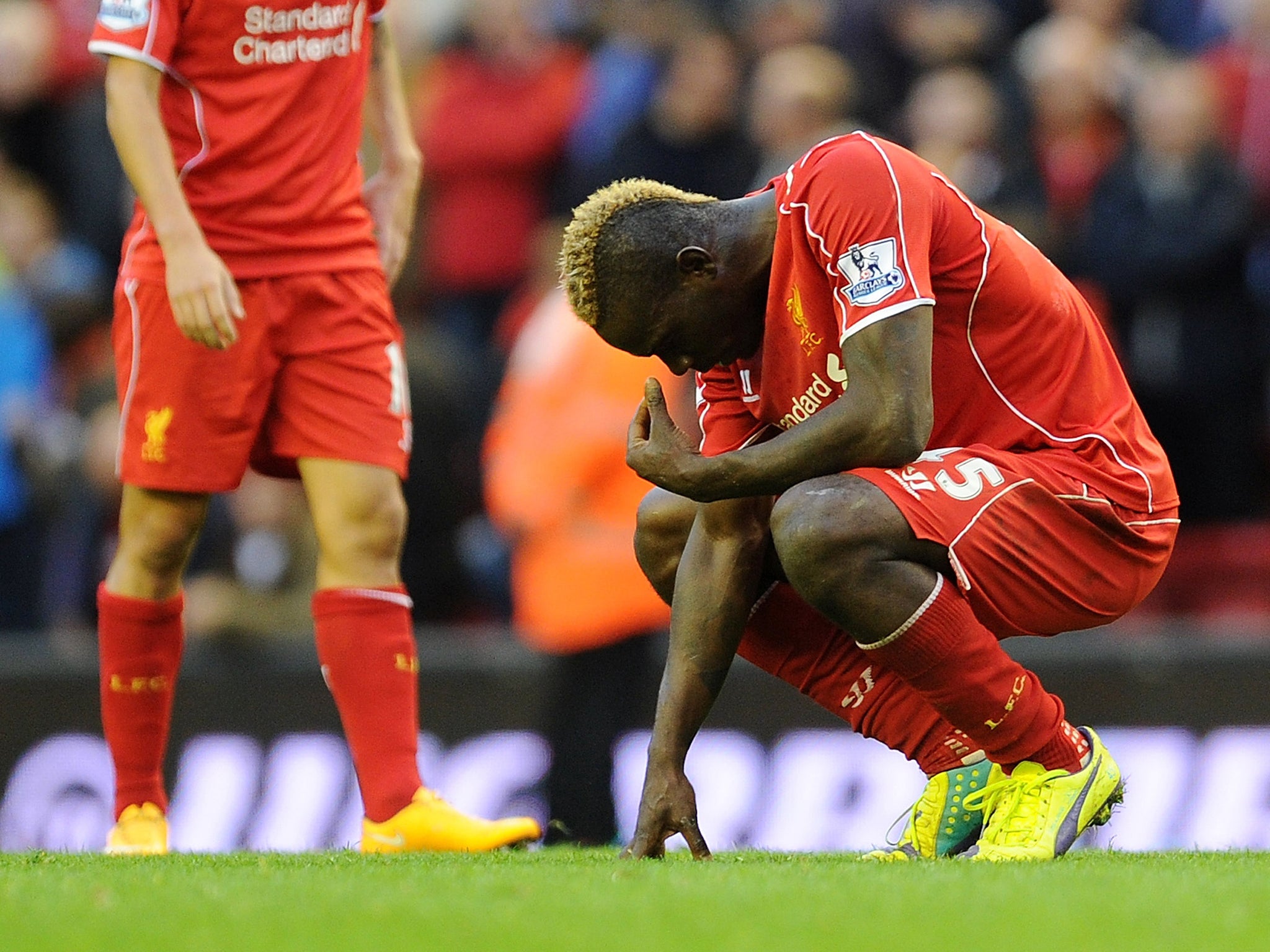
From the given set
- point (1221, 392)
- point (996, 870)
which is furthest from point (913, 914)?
point (1221, 392)

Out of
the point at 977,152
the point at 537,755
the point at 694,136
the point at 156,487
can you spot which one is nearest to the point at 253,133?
the point at 156,487

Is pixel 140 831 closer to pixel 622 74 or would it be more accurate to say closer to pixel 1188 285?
pixel 1188 285

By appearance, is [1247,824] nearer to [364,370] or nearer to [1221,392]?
[1221,392]

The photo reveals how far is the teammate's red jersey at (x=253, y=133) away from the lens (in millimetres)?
4727

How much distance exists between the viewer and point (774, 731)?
734 cm

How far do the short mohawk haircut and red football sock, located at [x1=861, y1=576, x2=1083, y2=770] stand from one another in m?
0.87

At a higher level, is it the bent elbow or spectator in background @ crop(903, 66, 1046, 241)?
the bent elbow

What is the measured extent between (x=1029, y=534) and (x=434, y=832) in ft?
4.92

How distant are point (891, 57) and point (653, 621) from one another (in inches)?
145

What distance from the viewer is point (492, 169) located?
9281 mm

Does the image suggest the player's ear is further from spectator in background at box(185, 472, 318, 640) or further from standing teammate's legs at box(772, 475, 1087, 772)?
spectator in background at box(185, 472, 318, 640)

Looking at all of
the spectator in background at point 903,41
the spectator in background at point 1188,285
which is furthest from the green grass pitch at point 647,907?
the spectator in background at point 903,41

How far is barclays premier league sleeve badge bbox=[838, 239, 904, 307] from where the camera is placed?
12.4 ft

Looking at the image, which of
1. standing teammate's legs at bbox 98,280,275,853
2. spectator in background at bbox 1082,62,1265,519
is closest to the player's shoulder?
standing teammate's legs at bbox 98,280,275,853
